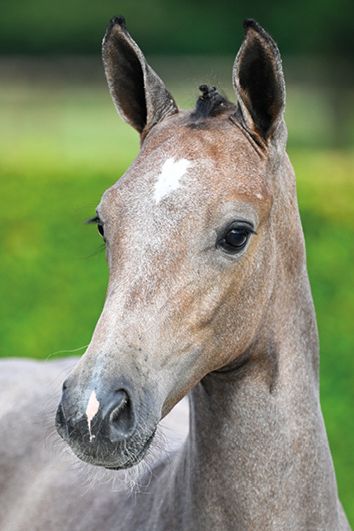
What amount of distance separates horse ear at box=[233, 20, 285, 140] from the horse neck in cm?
48

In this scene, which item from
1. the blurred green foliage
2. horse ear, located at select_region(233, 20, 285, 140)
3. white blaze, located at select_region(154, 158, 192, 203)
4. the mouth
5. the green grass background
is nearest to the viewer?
the mouth

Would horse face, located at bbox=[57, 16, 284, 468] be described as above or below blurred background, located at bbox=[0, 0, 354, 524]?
above

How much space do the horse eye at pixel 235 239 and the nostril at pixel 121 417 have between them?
578 mm

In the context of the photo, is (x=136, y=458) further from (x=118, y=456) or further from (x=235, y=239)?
(x=235, y=239)

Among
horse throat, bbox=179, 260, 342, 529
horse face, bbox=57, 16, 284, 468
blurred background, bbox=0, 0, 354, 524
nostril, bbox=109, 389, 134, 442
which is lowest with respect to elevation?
blurred background, bbox=0, 0, 354, 524

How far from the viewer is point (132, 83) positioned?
4176 mm

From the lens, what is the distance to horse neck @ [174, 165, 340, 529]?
3.83 metres

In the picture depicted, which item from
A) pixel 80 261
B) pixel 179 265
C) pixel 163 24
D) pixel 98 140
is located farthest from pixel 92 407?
pixel 163 24

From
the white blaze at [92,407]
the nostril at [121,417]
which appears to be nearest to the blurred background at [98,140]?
the nostril at [121,417]

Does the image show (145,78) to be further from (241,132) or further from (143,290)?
(143,290)

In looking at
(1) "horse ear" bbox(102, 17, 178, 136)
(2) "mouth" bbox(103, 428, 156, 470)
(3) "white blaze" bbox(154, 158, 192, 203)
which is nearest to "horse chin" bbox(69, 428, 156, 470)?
(2) "mouth" bbox(103, 428, 156, 470)

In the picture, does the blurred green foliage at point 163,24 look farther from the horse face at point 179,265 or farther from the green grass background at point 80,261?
the horse face at point 179,265

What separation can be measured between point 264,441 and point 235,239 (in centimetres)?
68

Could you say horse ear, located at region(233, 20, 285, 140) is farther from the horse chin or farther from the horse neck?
the horse chin
